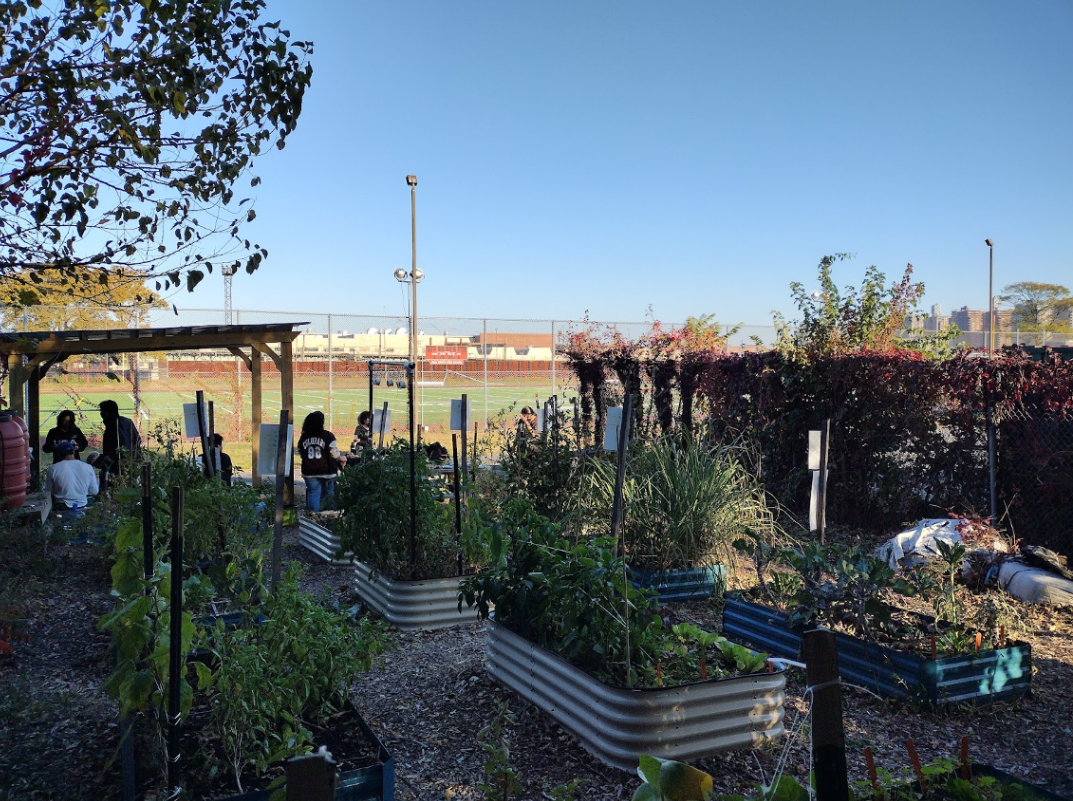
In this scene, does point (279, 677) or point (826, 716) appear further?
point (279, 677)

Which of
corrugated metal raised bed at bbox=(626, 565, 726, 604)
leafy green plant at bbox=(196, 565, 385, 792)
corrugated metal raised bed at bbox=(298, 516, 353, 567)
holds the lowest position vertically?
corrugated metal raised bed at bbox=(298, 516, 353, 567)

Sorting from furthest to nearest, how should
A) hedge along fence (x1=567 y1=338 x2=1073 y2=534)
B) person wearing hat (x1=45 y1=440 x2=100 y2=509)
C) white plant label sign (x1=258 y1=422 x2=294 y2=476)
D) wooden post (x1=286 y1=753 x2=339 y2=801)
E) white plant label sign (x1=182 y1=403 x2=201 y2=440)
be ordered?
person wearing hat (x1=45 y1=440 x2=100 y2=509)
hedge along fence (x1=567 y1=338 x2=1073 y2=534)
white plant label sign (x1=182 y1=403 x2=201 y2=440)
white plant label sign (x1=258 y1=422 x2=294 y2=476)
wooden post (x1=286 y1=753 x2=339 y2=801)

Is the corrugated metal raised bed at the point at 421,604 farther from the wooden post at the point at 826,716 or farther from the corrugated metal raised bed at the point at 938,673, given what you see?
the wooden post at the point at 826,716

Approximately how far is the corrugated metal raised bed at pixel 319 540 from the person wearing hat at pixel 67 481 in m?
2.35

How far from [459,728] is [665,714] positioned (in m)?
1.18

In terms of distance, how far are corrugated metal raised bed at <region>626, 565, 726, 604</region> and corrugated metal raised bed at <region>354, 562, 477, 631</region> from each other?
4.39 feet

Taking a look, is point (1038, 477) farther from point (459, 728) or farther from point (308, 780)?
point (308, 780)

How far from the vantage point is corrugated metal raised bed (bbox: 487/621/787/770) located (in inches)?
151

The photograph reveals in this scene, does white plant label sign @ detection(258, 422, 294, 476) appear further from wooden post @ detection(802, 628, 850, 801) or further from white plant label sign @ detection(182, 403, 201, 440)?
wooden post @ detection(802, 628, 850, 801)

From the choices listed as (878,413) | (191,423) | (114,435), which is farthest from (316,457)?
(878,413)

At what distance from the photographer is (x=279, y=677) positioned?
11.9 feet

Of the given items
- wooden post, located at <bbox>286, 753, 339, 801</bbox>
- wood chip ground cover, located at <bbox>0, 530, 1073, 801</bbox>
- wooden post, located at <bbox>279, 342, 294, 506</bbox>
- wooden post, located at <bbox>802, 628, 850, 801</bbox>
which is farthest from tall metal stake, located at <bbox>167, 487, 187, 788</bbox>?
wooden post, located at <bbox>279, 342, 294, 506</bbox>

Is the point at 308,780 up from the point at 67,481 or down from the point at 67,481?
up

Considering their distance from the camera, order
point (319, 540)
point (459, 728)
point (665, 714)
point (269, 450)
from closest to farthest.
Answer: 1. point (665, 714)
2. point (459, 728)
3. point (269, 450)
4. point (319, 540)
